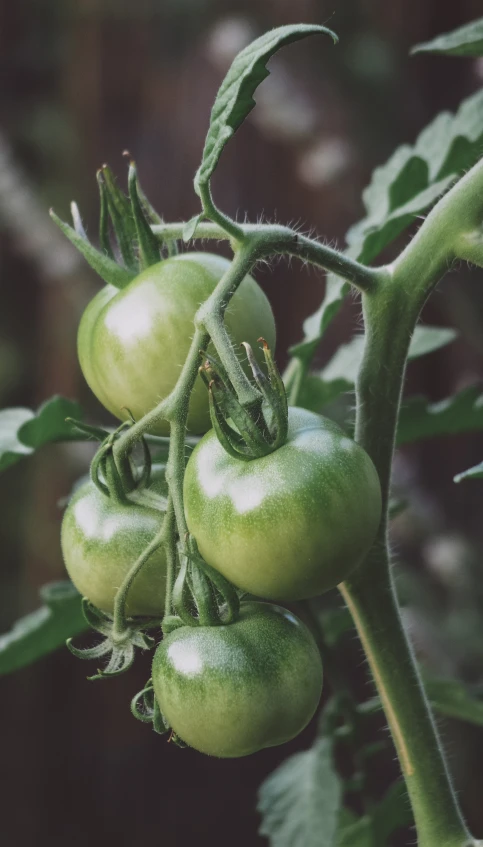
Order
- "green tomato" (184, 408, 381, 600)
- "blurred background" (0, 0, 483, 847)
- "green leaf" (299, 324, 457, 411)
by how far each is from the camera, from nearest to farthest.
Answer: "green tomato" (184, 408, 381, 600) < "green leaf" (299, 324, 457, 411) < "blurred background" (0, 0, 483, 847)

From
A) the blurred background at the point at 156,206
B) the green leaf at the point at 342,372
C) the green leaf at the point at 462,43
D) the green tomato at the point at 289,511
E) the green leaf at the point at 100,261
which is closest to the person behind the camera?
the green tomato at the point at 289,511

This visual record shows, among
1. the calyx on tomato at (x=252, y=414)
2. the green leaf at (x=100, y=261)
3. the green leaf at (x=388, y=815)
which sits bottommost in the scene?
the green leaf at (x=388, y=815)

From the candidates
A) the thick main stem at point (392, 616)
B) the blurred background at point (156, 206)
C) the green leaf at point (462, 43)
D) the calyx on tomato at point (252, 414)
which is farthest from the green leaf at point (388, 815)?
the blurred background at point (156, 206)

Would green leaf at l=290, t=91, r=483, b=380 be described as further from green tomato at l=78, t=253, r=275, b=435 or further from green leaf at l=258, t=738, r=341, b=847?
green leaf at l=258, t=738, r=341, b=847

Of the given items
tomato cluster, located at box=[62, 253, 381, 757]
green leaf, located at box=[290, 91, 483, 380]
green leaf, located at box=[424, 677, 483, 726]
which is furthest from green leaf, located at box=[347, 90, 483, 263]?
green leaf, located at box=[424, 677, 483, 726]

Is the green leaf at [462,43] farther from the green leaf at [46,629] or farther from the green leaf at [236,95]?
the green leaf at [46,629]

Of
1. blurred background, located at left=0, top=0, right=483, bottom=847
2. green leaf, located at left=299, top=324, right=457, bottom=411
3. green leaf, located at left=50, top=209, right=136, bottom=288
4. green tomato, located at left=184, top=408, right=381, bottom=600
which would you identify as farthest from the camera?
blurred background, located at left=0, top=0, right=483, bottom=847

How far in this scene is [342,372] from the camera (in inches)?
26.0

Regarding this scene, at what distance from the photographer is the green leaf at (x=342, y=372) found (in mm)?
635

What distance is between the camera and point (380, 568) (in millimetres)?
Result: 440

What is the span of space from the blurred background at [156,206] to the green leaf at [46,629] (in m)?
1.00

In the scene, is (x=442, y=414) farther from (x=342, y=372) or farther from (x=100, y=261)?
(x=100, y=261)

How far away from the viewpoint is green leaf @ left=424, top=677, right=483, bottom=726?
0.68 meters

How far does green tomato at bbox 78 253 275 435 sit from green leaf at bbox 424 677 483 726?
15.3 inches
